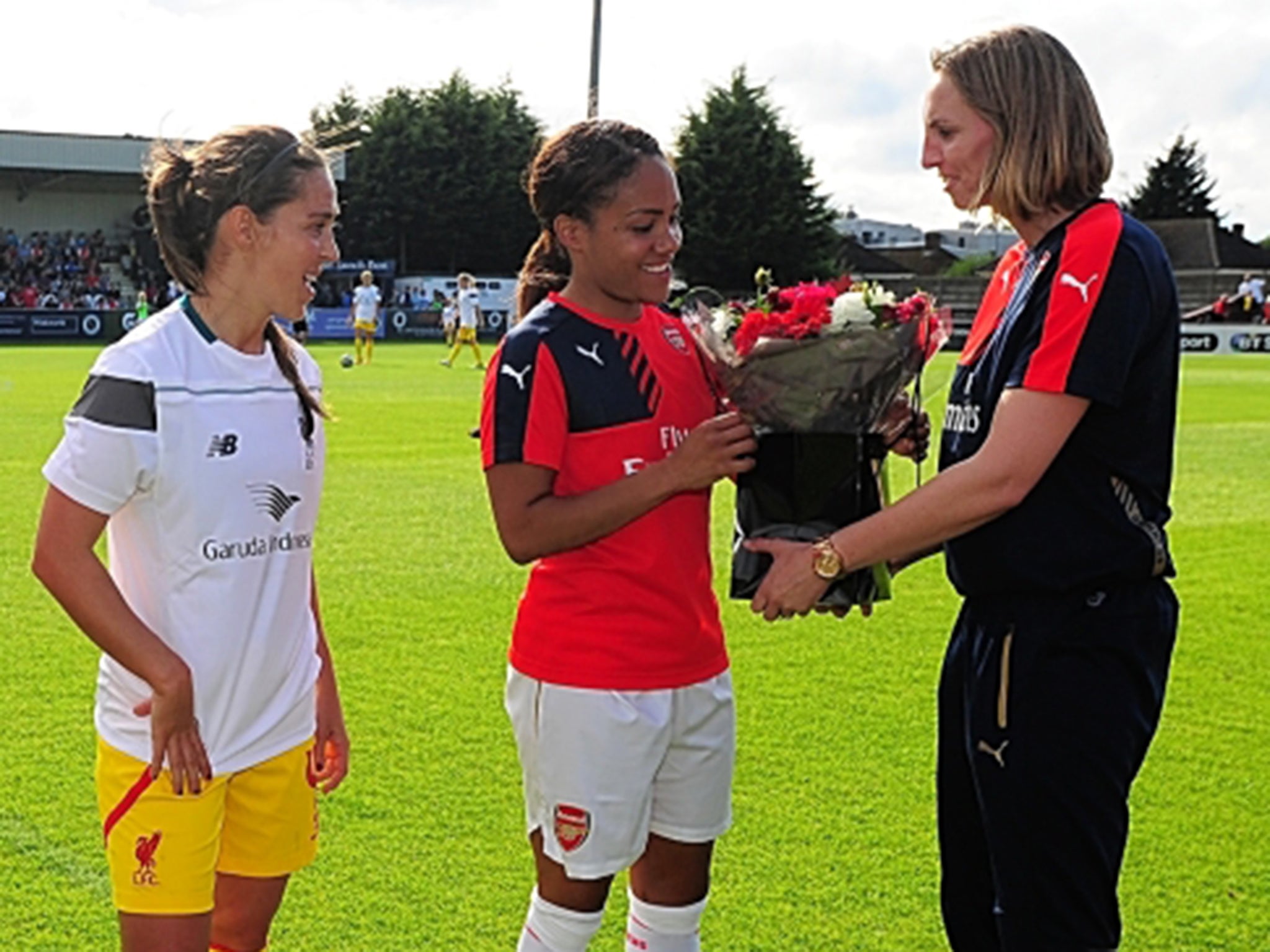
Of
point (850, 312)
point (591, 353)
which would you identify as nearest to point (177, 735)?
point (591, 353)

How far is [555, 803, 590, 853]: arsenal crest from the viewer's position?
3133 millimetres

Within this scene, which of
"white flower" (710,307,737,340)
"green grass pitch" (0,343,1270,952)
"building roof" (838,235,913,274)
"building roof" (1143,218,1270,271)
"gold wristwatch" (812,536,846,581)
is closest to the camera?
"gold wristwatch" (812,536,846,581)

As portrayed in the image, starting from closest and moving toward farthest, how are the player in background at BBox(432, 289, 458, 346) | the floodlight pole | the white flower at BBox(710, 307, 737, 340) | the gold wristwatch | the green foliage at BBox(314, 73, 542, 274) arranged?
the gold wristwatch < the white flower at BBox(710, 307, 737, 340) < the floodlight pole < the player in background at BBox(432, 289, 458, 346) < the green foliage at BBox(314, 73, 542, 274)

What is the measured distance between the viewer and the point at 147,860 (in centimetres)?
282

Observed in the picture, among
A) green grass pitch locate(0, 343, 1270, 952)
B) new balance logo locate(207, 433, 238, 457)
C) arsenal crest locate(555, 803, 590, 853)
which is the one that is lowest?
green grass pitch locate(0, 343, 1270, 952)

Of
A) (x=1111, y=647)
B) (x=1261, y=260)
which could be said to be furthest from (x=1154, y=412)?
(x=1261, y=260)

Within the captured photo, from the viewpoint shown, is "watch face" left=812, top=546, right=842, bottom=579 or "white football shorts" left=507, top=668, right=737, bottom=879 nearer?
"watch face" left=812, top=546, right=842, bottom=579

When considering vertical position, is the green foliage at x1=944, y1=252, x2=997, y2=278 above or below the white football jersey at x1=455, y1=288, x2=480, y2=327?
above

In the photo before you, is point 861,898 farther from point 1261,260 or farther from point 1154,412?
point 1261,260

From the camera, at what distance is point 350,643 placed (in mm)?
6809

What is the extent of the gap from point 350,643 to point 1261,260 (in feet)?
221

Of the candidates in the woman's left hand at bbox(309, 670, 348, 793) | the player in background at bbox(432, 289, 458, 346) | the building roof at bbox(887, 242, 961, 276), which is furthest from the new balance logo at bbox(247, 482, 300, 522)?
the building roof at bbox(887, 242, 961, 276)

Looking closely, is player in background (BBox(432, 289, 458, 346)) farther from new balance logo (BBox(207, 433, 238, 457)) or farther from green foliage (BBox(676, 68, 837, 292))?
new balance logo (BBox(207, 433, 238, 457))

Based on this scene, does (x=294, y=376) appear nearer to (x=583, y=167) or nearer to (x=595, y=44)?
(x=583, y=167)
